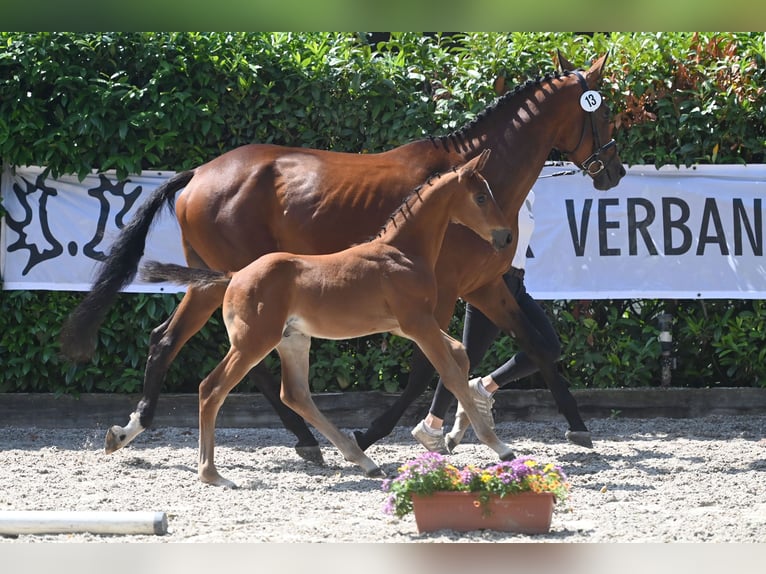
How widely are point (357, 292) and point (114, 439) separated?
1744mm

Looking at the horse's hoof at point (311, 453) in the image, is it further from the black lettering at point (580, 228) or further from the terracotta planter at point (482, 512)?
the black lettering at point (580, 228)

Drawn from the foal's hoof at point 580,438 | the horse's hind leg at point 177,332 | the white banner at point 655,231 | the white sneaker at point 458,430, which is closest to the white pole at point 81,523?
the horse's hind leg at point 177,332

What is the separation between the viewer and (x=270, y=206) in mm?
6070

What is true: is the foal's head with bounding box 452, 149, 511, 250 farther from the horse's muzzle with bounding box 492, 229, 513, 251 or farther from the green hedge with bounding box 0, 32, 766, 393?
the green hedge with bounding box 0, 32, 766, 393

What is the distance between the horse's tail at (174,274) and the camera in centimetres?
Answer: 506

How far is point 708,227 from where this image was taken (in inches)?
302

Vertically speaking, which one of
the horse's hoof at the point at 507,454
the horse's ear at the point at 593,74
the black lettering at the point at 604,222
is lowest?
the horse's hoof at the point at 507,454

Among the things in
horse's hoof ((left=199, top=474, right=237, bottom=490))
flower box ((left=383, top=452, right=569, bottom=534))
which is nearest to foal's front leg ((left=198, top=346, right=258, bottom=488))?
horse's hoof ((left=199, top=474, right=237, bottom=490))

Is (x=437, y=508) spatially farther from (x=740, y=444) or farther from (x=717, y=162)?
(x=717, y=162)

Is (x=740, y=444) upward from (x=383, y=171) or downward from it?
downward

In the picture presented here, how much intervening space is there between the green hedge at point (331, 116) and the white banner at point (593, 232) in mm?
175

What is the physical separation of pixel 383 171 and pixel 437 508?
247 centimetres
